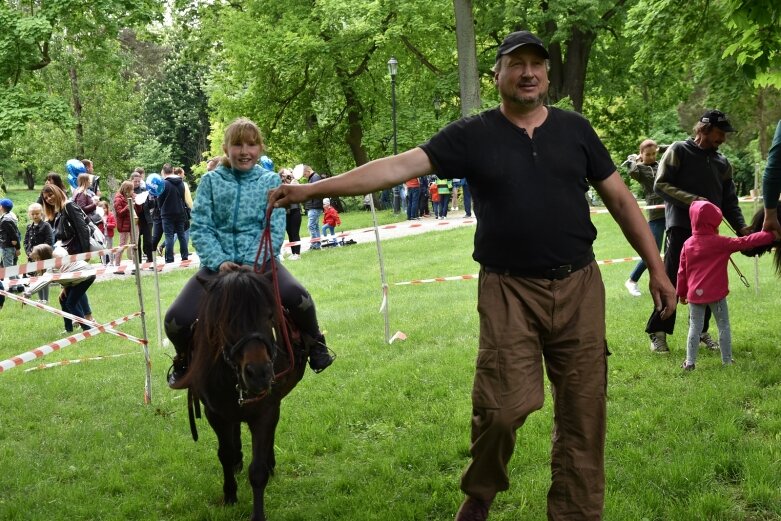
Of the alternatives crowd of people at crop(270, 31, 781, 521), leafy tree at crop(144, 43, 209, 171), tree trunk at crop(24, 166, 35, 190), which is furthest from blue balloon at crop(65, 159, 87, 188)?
tree trunk at crop(24, 166, 35, 190)

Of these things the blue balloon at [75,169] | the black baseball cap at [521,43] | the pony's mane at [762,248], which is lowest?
the pony's mane at [762,248]

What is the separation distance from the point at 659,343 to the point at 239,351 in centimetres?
543

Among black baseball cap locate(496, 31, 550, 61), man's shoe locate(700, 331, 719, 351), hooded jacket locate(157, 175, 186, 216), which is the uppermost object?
black baseball cap locate(496, 31, 550, 61)

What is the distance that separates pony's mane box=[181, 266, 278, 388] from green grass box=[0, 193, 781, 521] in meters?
1.25

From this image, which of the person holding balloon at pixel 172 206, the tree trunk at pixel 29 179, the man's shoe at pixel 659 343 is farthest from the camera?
the tree trunk at pixel 29 179

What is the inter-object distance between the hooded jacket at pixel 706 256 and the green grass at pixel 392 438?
2.42ft

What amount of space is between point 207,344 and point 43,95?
22.2 metres

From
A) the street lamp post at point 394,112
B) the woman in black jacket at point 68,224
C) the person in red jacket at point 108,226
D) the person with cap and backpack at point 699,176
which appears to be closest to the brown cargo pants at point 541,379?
the person with cap and backpack at point 699,176

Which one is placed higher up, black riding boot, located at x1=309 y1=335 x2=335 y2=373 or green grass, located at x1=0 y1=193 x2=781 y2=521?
black riding boot, located at x1=309 y1=335 x2=335 y2=373

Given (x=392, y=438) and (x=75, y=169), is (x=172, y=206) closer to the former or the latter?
(x=75, y=169)

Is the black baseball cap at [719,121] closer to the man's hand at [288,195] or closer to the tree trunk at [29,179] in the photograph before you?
the man's hand at [288,195]

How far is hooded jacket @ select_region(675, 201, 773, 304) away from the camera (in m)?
7.54

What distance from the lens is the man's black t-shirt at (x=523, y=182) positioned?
13.1 feet

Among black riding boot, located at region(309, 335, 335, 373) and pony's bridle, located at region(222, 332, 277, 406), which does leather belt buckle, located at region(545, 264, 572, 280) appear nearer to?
pony's bridle, located at region(222, 332, 277, 406)
